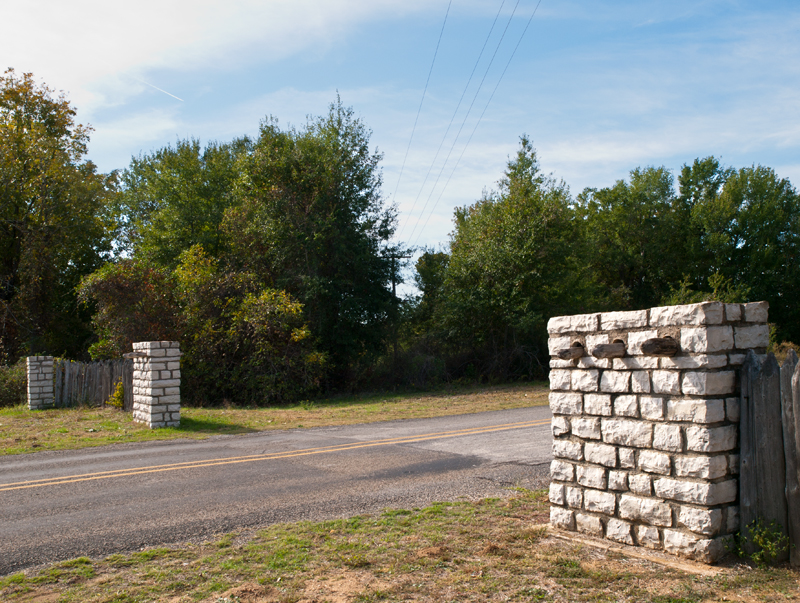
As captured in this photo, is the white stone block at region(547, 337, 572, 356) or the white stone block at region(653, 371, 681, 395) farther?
the white stone block at region(547, 337, 572, 356)

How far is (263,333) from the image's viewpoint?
63.1 ft

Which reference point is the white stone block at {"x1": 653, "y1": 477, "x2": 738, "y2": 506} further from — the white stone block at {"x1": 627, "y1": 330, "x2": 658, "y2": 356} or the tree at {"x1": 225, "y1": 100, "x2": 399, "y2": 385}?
the tree at {"x1": 225, "y1": 100, "x2": 399, "y2": 385}

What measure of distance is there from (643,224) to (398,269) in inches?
876

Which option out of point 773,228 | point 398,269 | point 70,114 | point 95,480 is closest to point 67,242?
point 70,114

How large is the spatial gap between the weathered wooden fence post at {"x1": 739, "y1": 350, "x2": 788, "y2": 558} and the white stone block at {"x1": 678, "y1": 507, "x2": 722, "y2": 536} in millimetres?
237

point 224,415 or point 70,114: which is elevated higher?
point 70,114

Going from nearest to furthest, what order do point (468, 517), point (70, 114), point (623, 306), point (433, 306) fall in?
point (468, 517) < point (433, 306) < point (70, 114) < point (623, 306)

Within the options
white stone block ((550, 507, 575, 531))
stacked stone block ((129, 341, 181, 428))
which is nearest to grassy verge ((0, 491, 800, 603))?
white stone block ((550, 507, 575, 531))

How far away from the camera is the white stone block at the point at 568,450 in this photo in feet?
16.6

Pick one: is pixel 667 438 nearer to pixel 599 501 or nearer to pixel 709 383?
pixel 709 383

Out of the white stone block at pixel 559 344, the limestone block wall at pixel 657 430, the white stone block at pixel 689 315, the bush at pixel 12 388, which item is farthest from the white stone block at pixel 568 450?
the bush at pixel 12 388

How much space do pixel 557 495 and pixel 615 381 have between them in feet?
3.96

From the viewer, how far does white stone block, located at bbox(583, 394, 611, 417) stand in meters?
4.84

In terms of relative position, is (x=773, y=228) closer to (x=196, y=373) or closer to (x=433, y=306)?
(x=433, y=306)
